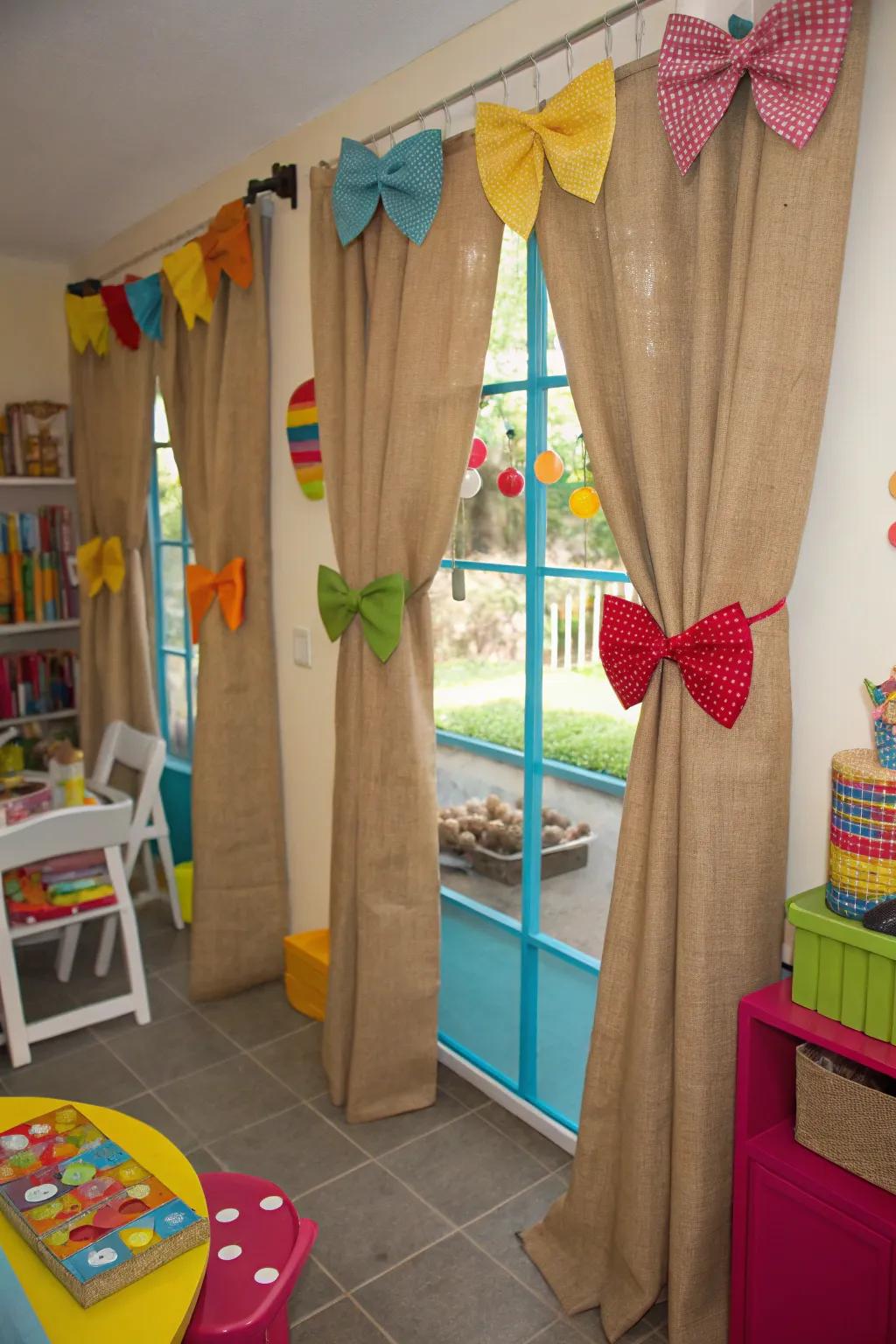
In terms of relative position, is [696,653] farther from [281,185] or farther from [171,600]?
[171,600]

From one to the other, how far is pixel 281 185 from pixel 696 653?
1.94 m

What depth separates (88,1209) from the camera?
147 centimetres

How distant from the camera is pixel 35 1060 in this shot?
290cm

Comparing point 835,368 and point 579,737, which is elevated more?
point 835,368

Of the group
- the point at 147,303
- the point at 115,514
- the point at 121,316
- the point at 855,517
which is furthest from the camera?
the point at 115,514

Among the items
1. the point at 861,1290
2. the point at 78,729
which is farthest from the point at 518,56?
the point at 78,729

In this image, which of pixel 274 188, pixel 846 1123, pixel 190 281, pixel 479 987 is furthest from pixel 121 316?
pixel 846 1123

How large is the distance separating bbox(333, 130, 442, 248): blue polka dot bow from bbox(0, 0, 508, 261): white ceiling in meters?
0.21

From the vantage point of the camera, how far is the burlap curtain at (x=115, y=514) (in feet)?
12.5

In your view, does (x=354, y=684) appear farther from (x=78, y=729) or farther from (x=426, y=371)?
(x=78, y=729)

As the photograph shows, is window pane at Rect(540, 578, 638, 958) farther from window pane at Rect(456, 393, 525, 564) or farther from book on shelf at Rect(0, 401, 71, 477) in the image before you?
book on shelf at Rect(0, 401, 71, 477)

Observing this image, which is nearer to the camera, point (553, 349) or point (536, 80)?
point (536, 80)

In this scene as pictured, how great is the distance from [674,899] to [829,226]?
115 centimetres

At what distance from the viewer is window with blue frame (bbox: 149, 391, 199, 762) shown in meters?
4.05
